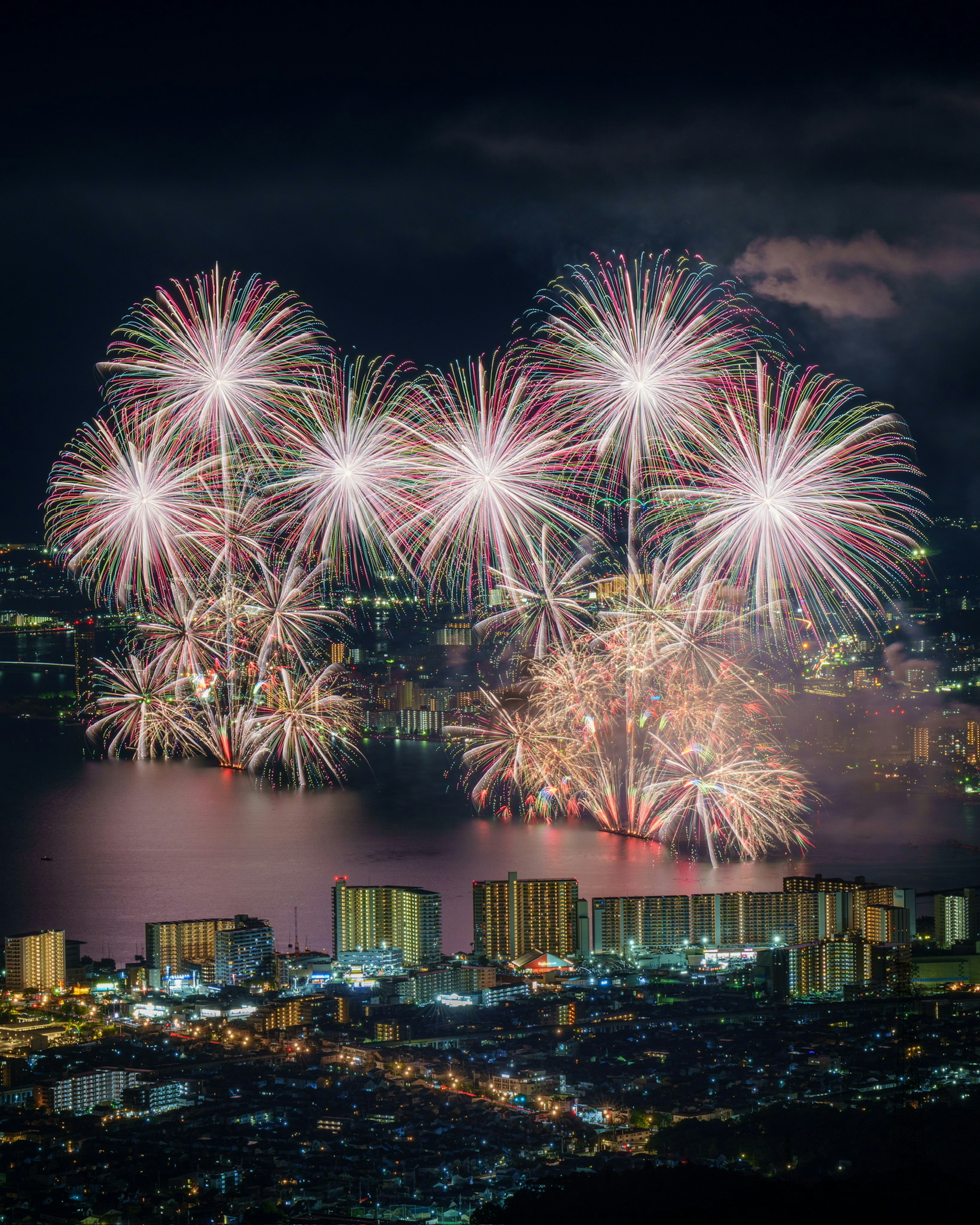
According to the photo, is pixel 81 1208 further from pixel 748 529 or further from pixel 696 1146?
pixel 748 529

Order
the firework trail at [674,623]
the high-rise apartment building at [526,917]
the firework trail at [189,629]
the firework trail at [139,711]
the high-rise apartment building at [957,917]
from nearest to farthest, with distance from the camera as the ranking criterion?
the high-rise apartment building at [526,917], the high-rise apartment building at [957,917], the firework trail at [674,623], the firework trail at [189,629], the firework trail at [139,711]

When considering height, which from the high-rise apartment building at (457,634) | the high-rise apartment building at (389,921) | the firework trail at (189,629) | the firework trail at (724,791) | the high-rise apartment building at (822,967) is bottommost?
the high-rise apartment building at (822,967)

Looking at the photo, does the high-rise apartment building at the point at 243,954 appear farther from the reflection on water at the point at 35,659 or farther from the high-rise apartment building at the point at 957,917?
the reflection on water at the point at 35,659

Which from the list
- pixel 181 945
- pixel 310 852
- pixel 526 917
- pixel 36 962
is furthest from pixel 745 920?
pixel 310 852

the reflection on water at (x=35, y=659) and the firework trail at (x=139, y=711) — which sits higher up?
the reflection on water at (x=35, y=659)

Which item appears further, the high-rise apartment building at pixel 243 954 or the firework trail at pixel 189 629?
the firework trail at pixel 189 629

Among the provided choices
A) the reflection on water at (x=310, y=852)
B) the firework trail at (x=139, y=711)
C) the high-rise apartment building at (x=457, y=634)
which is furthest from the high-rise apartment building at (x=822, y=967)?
the high-rise apartment building at (x=457, y=634)

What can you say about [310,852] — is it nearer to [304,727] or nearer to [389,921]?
[389,921]
